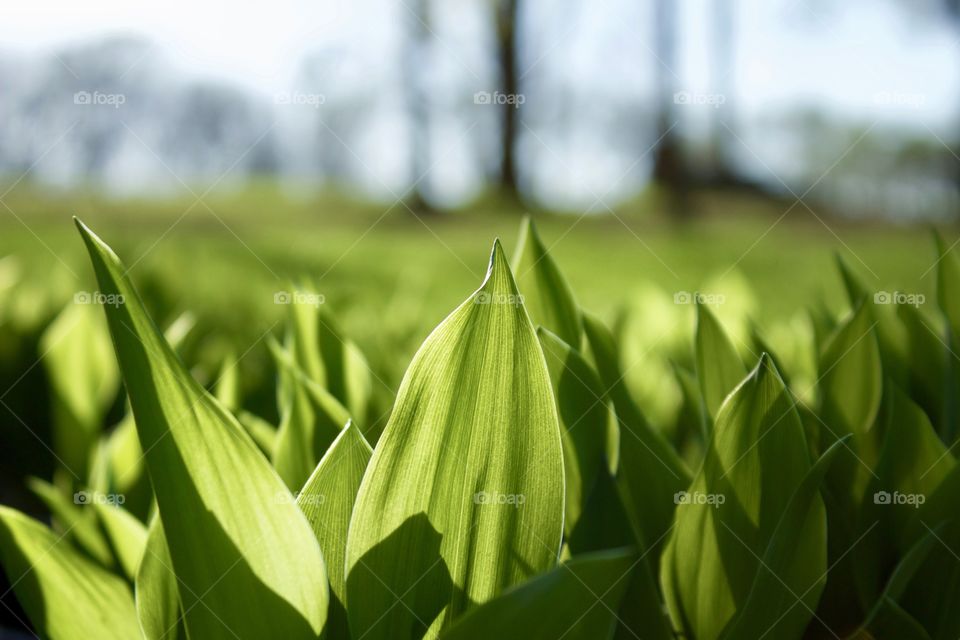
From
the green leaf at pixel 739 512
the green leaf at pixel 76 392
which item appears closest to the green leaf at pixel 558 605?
the green leaf at pixel 739 512

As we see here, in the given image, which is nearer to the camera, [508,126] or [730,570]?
[730,570]

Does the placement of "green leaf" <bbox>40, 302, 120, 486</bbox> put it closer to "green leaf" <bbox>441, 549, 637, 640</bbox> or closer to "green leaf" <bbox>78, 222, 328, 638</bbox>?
"green leaf" <bbox>78, 222, 328, 638</bbox>

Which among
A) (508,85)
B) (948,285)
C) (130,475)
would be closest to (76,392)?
(130,475)

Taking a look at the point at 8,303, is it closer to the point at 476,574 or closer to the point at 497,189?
the point at 476,574

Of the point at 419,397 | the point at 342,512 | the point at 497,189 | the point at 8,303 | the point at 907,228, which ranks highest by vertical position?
the point at 497,189

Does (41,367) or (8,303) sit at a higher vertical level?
(8,303)

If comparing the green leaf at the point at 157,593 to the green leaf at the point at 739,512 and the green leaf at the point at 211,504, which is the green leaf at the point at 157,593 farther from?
the green leaf at the point at 739,512

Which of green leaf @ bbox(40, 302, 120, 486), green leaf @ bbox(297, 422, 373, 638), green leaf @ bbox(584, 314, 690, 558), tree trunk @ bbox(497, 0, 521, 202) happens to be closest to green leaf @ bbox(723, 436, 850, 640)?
green leaf @ bbox(584, 314, 690, 558)

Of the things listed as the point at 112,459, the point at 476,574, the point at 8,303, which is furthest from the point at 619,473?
the point at 8,303
